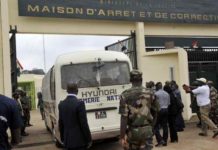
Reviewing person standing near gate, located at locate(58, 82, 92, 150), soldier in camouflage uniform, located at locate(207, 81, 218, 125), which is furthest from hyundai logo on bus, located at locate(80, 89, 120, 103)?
soldier in camouflage uniform, located at locate(207, 81, 218, 125)

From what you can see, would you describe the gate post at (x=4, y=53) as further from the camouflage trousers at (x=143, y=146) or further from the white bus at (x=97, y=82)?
the camouflage trousers at (x=143, y=146)

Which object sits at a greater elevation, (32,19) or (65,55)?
(32,19)

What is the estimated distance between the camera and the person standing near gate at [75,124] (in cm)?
652

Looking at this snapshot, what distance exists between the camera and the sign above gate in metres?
14.7

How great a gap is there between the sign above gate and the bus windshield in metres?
4.59

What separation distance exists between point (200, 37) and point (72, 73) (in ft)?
31.0

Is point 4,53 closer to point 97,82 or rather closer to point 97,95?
point 97,82

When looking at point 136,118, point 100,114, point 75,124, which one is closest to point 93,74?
point 100,114

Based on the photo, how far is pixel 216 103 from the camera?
44.3 feet

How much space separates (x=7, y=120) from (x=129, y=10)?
39.4ft

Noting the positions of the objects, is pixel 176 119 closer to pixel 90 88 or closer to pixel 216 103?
pixel 216 103

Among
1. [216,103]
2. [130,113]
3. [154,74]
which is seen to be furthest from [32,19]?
[130,113]

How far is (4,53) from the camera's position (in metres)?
13.8

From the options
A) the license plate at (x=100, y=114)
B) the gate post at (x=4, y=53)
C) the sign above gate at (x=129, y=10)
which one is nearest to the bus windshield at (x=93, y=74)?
the license plate at (x=100, y=114)
